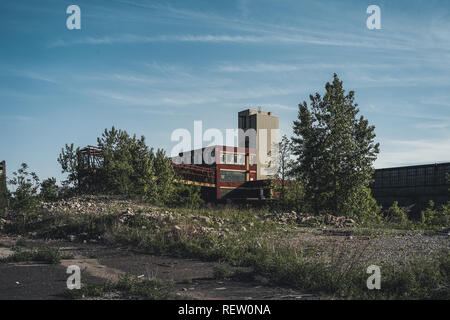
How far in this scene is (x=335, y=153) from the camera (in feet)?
60.9

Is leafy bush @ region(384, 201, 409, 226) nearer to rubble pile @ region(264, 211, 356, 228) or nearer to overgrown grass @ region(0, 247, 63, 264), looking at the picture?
rubble pile @ region(264, 211, 356, 228)

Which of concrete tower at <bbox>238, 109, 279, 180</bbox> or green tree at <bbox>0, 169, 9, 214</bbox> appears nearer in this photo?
green tree at <bbox>0, 169, 9, 214</bbox>

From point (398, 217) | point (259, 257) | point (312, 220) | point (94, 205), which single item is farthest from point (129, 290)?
point (398, 217)

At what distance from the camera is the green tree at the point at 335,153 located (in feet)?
60.4

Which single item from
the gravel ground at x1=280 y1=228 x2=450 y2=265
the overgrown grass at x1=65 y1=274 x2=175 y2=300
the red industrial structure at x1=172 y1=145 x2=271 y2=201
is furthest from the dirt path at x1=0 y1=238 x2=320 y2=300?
the red industrial structure at x1=172 y1=145 x2=271 y2=201

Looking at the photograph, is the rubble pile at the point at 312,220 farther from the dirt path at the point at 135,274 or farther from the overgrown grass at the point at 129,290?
the overgrown grass at the point at 129,290

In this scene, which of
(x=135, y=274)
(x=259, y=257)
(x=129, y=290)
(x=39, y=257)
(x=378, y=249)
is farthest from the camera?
(x=39, y=257)

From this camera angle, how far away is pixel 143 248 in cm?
1021

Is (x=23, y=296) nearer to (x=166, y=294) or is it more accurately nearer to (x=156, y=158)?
(x=166, y=294)

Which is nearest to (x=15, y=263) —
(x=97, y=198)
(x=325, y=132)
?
(x=97, y=198)

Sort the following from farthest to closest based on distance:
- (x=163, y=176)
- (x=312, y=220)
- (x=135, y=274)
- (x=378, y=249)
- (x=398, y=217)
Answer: (x=163, y=176) < (x=398, y=217) < (x=312, y=220) < (x=378, y=249) < (x=135, y=274)

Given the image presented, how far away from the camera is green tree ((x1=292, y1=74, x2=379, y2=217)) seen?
18.4 metres

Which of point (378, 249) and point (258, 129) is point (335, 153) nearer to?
point (378, 249)

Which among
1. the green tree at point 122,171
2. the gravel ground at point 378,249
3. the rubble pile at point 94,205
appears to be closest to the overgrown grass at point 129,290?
the gravel ground at point 378,249
